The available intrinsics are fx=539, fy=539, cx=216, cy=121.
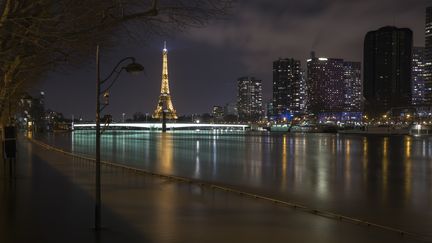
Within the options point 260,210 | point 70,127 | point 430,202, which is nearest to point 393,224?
point 260,210

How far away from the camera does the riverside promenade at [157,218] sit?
10.2m

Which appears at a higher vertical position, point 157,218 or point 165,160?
point 157,218

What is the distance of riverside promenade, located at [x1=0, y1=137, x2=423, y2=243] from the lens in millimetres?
10219

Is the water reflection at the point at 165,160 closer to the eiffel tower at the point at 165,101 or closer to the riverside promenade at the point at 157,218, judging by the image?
the riverside promenade at the point at 157,218

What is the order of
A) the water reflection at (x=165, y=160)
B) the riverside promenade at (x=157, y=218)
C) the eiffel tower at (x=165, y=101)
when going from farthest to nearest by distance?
the eiffel tower at (x=165, y=101) → the water reflection at (x=165, y=160) → the riverside promenade at (x=157, y=218)

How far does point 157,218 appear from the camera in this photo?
470 inches

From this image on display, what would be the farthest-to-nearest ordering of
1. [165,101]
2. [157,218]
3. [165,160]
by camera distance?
[165,101]
[165,160]
[157,218]

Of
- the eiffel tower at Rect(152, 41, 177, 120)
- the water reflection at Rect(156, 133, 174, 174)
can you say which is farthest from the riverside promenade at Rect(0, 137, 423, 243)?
the eiffel tower at Rect(152, 41, 177, 120)

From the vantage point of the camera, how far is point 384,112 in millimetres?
179125

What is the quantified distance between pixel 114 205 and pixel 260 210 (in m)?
3.70

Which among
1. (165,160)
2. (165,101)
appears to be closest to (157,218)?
(165,160)

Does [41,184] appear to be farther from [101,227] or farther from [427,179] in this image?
[427,179]

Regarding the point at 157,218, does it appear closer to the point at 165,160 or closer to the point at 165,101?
the point at 165,160

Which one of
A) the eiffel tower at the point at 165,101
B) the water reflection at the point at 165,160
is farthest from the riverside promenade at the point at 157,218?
the eiffel tower at the point at 165,101
